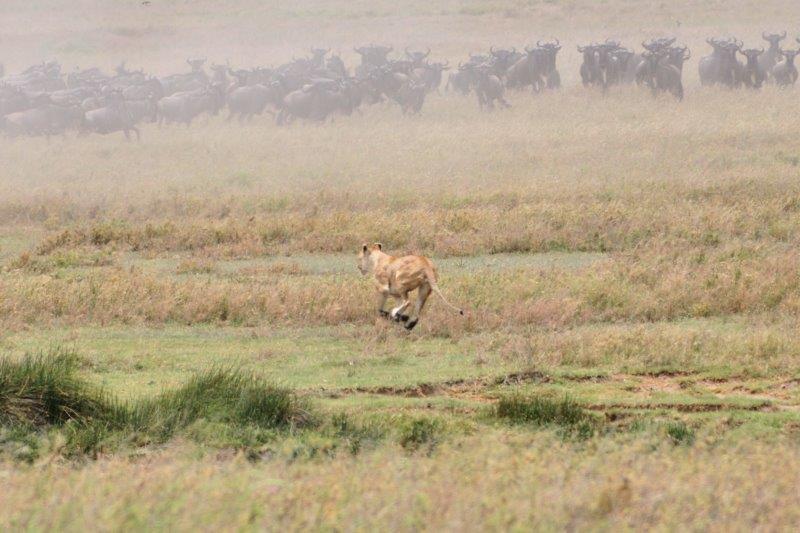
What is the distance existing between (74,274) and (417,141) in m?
15.2

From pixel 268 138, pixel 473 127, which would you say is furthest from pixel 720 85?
pixel 268 138

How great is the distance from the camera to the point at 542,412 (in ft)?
30.4

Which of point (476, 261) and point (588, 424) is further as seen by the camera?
point (476, 261)

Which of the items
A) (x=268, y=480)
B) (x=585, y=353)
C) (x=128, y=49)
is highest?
(x=268, y=480)

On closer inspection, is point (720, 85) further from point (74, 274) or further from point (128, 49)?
point (128, 49)

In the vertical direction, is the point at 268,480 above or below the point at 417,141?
above

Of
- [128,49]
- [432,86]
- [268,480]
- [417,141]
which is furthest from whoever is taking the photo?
[128,49]

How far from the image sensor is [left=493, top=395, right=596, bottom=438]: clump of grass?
916 cm

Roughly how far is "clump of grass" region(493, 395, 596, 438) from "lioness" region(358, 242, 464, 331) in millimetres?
3040

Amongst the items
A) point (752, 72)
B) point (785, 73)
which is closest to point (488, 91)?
point (752, 72)

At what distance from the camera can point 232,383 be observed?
9.42 meters

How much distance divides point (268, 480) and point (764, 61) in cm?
3588

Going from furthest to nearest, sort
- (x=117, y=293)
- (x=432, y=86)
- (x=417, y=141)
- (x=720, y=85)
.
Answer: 1. (x=432, y=86)
2. (x=720, y=85)
3. (x=417, y=141)
4. (x=117, y=293)

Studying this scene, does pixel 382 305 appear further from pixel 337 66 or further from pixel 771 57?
pixel 337 66
